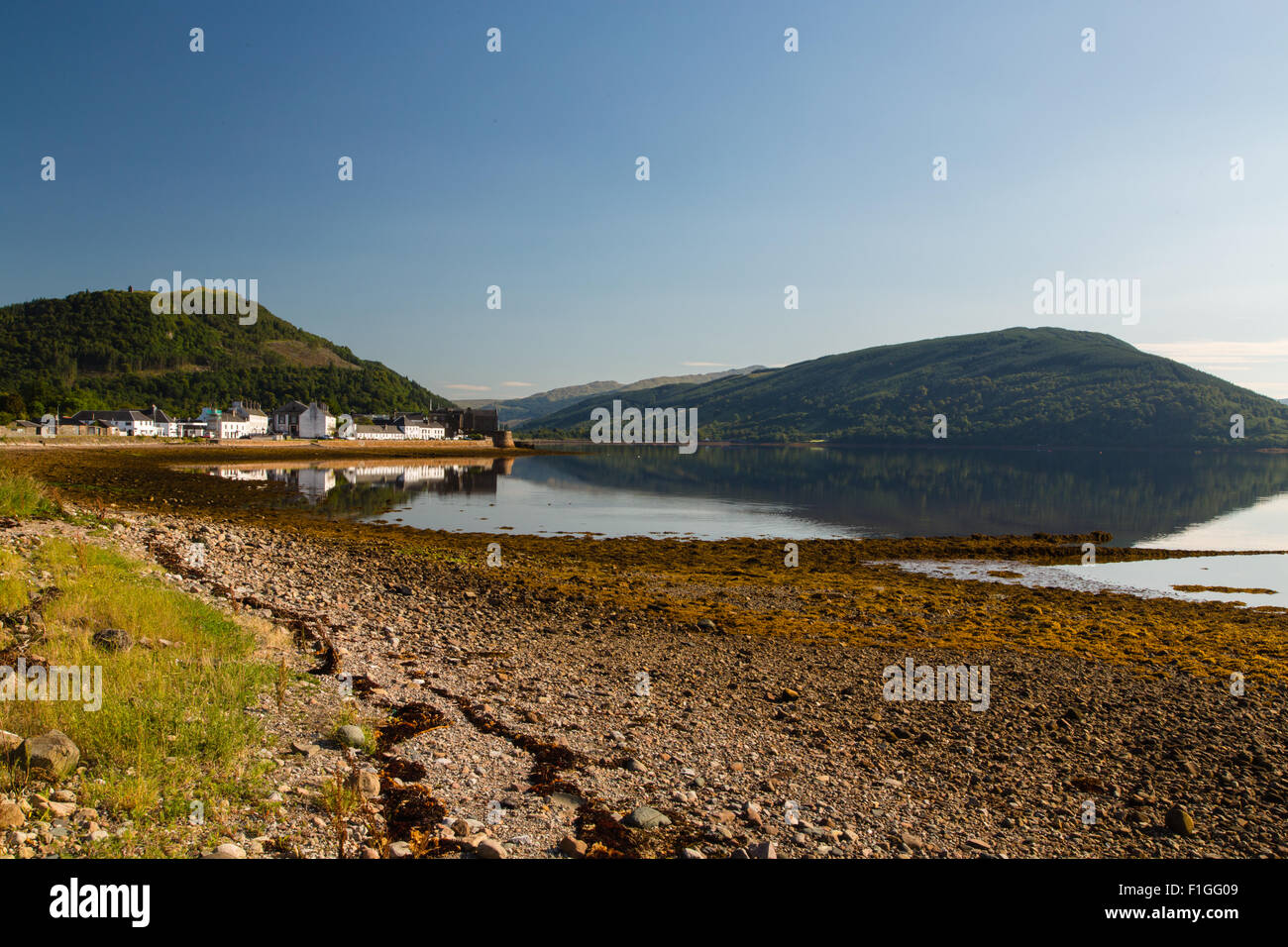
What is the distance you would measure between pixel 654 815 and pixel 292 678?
581 cm

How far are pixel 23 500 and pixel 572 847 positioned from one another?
24.0m

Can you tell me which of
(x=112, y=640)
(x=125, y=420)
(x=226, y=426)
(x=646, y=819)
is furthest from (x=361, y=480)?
(x=226, y=426)

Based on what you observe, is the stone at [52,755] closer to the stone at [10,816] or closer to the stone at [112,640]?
the stone at [10,816]

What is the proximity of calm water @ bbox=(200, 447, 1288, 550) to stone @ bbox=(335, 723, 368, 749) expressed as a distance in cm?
2816

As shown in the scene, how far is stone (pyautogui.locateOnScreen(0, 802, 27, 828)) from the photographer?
5.26 metres

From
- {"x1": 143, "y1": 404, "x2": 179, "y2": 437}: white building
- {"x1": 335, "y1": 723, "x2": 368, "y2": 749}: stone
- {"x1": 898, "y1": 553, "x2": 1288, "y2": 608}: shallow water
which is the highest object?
{"x1": 143, "y1": 404, "x2": 179, "y2": 437}: white building

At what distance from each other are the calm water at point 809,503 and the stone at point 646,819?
2888 cm

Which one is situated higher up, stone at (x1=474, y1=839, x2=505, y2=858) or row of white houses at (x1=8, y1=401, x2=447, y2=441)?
row of white houses at (x1=8, y1=401, x2=447, y2=441)

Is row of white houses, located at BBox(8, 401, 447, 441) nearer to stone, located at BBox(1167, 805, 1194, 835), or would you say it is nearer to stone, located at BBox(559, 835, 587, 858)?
stone, located at BBox(559, 835, 587, 858)

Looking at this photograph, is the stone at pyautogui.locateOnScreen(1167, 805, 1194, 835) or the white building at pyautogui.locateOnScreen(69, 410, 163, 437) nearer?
the stone at pyautogui.locateOnScreen(1167, 805, 1194, 835)

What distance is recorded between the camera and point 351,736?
8047mm

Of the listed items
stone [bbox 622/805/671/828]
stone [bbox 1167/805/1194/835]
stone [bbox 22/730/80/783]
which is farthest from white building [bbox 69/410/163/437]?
stone [bbox 1167/805/1194/835]

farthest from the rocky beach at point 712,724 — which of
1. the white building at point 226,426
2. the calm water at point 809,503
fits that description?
the white building at point 226,426
